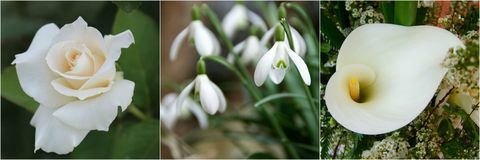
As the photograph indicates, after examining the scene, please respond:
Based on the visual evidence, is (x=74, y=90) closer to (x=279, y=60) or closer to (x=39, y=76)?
(x=39, y=76)

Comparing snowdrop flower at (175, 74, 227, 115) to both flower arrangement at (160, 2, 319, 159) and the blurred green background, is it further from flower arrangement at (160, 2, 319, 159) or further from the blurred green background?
the blurred green background

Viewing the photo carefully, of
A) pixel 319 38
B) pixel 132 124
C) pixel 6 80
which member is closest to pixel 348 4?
pixel 319 38

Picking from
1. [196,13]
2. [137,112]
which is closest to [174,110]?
[137,112]

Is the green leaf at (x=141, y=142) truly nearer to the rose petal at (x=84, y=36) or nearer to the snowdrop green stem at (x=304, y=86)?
the rose petal at (x=84, y=36)

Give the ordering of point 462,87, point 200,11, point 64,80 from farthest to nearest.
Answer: point 200,11 → point 64,80 → point 462,87

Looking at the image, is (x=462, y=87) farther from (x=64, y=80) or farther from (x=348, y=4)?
(x=64, y=80)

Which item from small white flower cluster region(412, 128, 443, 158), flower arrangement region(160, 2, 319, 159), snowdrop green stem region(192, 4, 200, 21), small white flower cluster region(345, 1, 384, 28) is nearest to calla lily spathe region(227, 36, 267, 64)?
flower arrangement region(160, 2, 319, 159)
